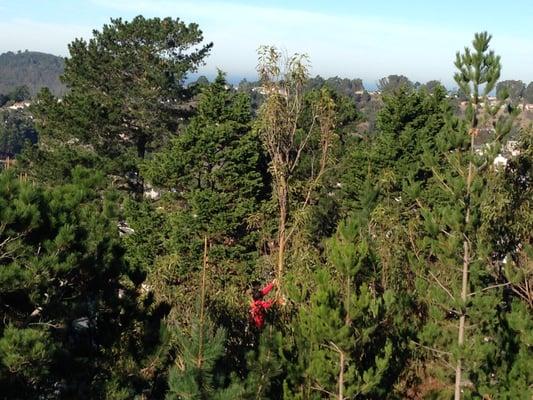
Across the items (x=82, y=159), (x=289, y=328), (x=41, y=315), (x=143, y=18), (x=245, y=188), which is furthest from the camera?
(x=143, y=18)

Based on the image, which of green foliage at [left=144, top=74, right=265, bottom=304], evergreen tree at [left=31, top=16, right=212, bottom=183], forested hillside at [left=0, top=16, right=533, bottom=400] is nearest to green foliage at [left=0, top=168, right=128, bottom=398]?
forested hillside at [left=0, top=16, right=533, bottom=400]

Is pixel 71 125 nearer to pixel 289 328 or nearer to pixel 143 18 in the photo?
pixel 143 18

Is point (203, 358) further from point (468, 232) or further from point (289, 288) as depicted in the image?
point (468, 232)

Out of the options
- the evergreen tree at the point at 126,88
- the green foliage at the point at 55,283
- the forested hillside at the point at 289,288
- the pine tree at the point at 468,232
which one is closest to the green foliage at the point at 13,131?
the evergreen tree at the point at 126,88

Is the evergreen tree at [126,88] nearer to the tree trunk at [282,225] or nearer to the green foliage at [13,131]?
the tree trunk at [282,225]

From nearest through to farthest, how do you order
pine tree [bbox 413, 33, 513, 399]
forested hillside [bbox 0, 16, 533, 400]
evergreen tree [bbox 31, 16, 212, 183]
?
1. forested hillside [bbox 0, 16, 533, 400]
2. pine tree [bbox 413, 33, 513, 399]
3. evergreen tree [bbox 31, 16, 212, 183]

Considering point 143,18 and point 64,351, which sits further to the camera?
point 143,18

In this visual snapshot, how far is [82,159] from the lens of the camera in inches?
780

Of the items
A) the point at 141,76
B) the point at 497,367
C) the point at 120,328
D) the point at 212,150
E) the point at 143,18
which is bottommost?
the point at 497,367

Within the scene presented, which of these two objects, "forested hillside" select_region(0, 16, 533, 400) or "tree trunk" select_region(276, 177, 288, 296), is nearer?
"forested hillside" select_region(0, 16, 533, 400)

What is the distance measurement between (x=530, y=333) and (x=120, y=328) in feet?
14.7

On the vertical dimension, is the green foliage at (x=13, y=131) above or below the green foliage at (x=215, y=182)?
below

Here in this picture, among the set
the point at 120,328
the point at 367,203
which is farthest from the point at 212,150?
the point at 120,328

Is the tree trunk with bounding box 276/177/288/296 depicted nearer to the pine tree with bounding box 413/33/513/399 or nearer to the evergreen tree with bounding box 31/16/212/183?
the pine tree with bounding box 413/33/513/399
